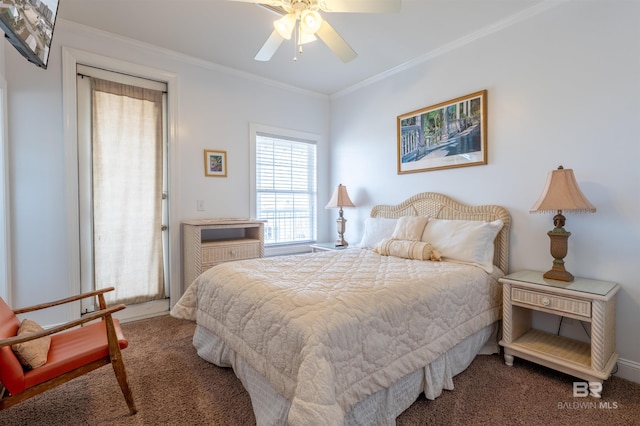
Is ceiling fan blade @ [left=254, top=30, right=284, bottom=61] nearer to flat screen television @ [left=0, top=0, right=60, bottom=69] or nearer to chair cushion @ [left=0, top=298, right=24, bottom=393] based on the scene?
flat screen television @ [left=0, top=0, right=60, bottom=69]

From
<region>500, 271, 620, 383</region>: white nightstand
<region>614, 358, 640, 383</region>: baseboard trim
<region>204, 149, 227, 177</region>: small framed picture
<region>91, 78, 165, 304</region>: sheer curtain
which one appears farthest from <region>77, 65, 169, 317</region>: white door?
<region>614, 358, 640, 383</region>: baseboard trim

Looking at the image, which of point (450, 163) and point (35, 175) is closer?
point (35, 175)

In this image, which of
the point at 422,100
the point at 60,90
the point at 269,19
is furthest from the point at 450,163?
the point at 60,90

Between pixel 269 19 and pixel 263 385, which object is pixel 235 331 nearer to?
pixel 263 385

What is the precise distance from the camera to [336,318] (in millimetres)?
1355

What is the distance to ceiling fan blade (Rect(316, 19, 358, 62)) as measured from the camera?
1877 millimetres

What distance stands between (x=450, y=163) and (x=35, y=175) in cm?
373

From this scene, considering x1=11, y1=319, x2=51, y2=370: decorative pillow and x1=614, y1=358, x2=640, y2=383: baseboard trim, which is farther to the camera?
x1=614, y1=358, x2=640, y2=383: baseboard trim

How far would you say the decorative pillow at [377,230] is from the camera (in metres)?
3.18

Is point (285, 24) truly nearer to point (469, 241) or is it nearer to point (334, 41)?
point (334, 41)

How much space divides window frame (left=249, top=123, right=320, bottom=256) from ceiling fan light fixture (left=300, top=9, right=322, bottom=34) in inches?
82.3

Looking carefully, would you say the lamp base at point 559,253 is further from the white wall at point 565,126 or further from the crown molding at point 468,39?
the crown molding at point 468,39

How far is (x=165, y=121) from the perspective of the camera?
3213 millimetres

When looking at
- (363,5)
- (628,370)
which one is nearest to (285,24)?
(363,5)
